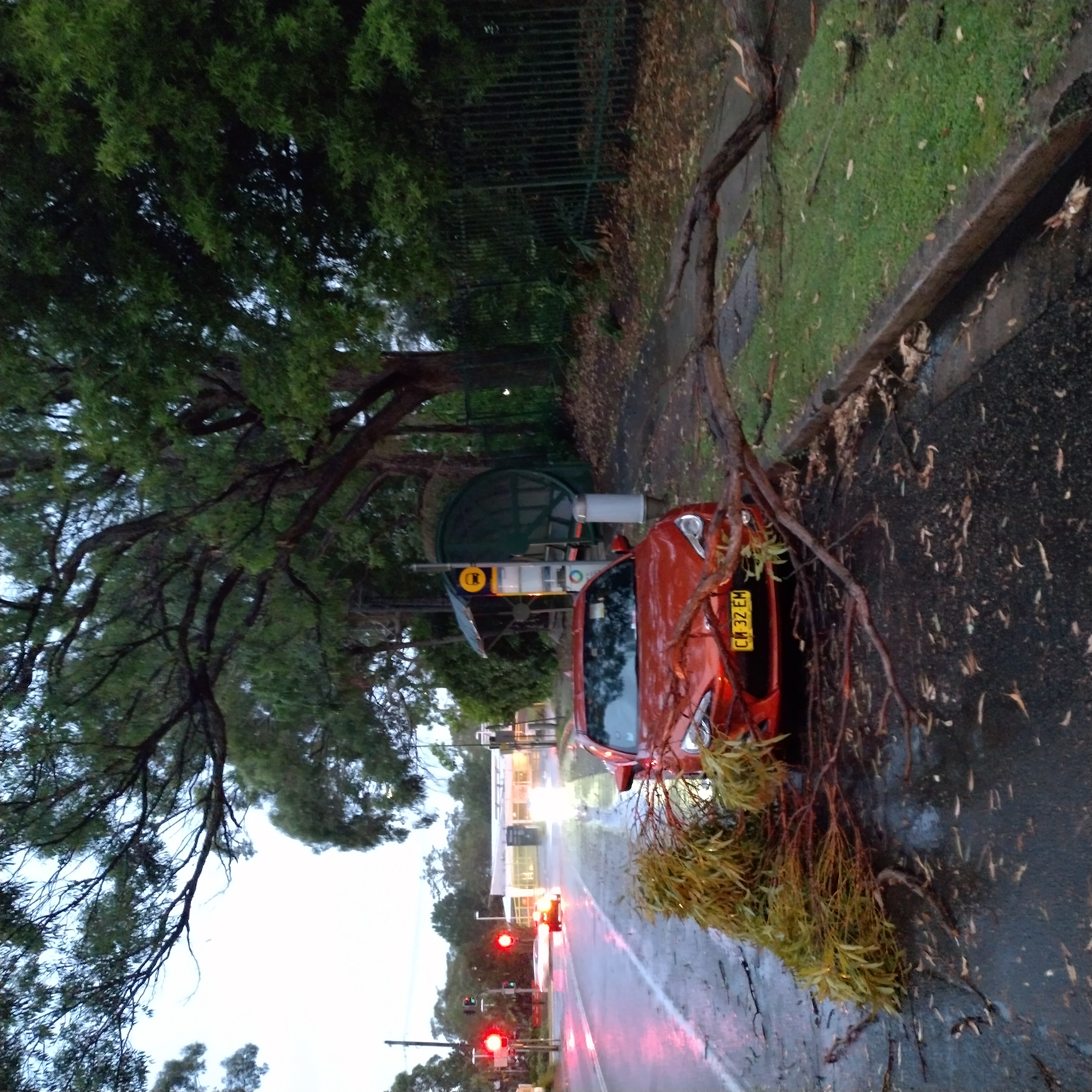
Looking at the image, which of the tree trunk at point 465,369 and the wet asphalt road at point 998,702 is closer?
the wet asphalt road at point 998,702

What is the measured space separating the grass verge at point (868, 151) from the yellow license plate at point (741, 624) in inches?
48.4

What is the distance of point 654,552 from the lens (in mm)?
6500

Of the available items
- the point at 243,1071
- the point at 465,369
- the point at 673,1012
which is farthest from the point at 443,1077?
the point at 465,369

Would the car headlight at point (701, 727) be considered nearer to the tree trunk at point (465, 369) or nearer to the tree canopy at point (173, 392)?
the tree canopy at point (173, 392)

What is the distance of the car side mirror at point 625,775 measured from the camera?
692 centimetres

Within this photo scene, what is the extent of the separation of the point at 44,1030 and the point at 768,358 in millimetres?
8415

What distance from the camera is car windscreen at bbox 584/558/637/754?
6.72m

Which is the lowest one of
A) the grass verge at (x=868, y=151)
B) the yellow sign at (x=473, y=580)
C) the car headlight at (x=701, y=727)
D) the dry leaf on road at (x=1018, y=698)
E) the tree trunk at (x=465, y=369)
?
the car headlight at (x=701, y=727)

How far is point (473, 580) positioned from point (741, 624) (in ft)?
17.8

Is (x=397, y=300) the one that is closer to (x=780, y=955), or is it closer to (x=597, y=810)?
(x=780, y=955)

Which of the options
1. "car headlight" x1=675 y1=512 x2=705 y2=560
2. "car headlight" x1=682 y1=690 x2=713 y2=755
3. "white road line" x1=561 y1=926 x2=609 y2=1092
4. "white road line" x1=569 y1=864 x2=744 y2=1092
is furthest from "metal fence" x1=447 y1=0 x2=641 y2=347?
"white road line" x1=561 y1=926 x2=609 y2=1092

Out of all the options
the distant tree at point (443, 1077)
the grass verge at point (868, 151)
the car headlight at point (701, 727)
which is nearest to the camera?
the grass verge at point (868, 151)

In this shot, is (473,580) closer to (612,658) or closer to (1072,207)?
(612,658)

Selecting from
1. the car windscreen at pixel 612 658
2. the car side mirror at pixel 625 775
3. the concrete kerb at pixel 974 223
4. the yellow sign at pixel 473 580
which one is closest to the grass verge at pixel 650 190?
the yellow sign at pixel 473 580
